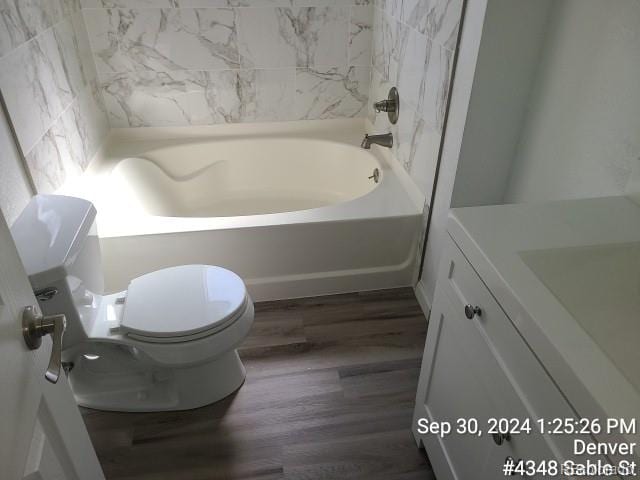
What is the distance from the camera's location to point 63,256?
1227 mm

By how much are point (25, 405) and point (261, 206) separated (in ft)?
6.92

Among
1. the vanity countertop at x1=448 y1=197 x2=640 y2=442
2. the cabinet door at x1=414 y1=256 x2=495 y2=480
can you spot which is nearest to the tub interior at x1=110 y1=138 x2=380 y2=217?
the cabinet door at x1=414 y1=256 x2=495 y2=480

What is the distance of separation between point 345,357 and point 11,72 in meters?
1.53

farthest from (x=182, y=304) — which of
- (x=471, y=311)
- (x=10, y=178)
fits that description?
(x=471, y=311)

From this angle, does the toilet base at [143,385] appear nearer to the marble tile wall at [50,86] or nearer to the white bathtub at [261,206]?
the white bathtub at [261,206]

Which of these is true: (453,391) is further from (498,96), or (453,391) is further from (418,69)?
(418,69)

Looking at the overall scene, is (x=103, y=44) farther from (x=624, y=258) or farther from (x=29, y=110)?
(x=624, y=258)

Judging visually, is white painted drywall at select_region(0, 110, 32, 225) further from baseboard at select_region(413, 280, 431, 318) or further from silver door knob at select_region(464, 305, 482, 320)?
baseboard at select_region(413, 280, 431, 318)

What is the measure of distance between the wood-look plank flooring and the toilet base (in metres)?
0.03

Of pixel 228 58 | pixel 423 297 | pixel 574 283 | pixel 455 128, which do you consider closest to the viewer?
pixel 574 283

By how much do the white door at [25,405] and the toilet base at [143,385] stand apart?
2.49ft

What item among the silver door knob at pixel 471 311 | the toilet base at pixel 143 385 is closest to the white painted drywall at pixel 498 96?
the silver door knob at pixel 471 311

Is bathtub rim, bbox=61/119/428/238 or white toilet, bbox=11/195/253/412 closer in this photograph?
white toilet, bbox=11/195/253/412

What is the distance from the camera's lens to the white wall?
3.70ft
